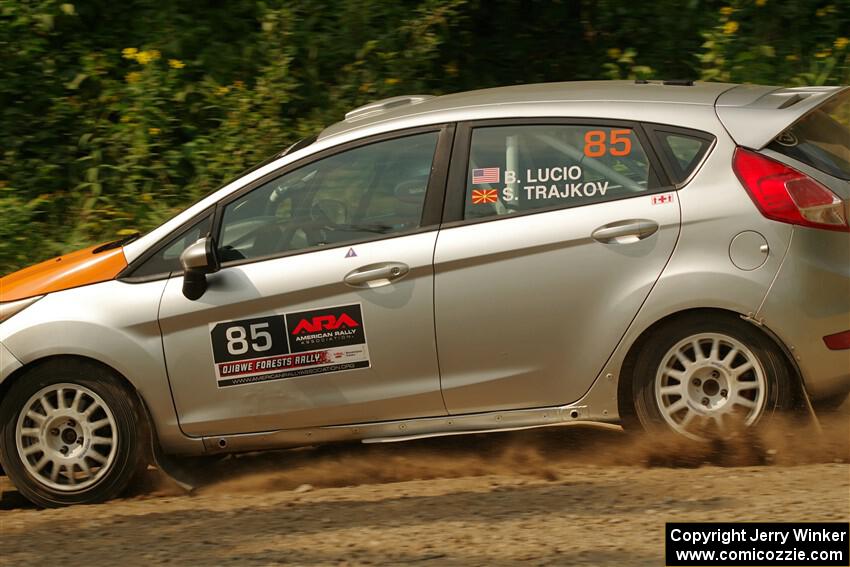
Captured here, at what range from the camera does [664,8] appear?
1012cm

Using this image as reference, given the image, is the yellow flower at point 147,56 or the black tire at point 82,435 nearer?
the black tire at point 82,435

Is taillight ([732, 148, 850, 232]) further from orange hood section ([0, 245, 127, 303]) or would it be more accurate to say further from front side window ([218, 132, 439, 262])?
orange hood section ([0, 245, 127, 303])

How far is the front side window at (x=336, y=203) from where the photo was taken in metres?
5.50

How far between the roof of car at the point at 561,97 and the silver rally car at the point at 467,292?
29 millimetres

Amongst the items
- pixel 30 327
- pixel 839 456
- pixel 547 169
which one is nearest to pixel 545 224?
pixel 547 169

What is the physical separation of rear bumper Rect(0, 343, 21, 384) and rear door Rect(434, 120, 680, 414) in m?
1.94

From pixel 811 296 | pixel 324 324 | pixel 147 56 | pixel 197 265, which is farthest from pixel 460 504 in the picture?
pixel 147 56

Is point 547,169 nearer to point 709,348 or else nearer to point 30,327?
point 709,348

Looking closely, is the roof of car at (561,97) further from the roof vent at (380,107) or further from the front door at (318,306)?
the front door at (318,306)

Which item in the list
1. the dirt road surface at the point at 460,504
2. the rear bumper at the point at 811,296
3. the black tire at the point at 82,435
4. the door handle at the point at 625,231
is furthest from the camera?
the black tire at the point at 82,435

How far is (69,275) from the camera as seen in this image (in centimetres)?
574

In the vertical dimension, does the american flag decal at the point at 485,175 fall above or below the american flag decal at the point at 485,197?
above

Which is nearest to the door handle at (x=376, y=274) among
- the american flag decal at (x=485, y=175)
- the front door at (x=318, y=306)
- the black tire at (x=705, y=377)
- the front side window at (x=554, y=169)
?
the front door at (x=318, y=306)

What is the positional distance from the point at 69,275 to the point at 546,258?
2.23 meters
